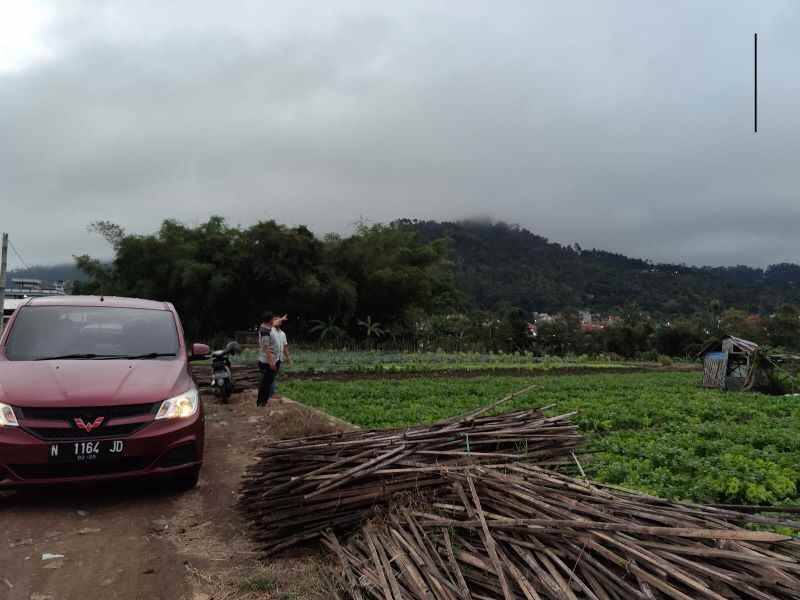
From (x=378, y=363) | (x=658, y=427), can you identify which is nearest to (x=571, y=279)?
(x=378, y=363)

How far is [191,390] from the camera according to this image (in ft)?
19.0

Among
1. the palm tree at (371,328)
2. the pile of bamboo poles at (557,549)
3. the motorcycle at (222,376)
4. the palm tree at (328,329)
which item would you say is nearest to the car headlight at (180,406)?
the pile of bamboo poles at (557,549)

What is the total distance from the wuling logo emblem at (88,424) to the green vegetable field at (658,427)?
442 centimetres

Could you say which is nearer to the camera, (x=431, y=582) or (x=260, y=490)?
(x=431, y=582)

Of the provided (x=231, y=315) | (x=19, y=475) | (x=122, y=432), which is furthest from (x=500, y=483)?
(x=231, y=315)

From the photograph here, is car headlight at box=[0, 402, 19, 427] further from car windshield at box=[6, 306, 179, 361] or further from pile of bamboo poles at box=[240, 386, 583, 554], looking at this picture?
pile of bamboo poles at box=[240, 386, 583, 554]

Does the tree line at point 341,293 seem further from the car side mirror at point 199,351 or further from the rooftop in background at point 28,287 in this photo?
the car side mirror at point 199,351

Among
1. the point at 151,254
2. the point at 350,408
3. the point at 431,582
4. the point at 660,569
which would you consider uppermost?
the point at 151,254

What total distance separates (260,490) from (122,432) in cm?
131

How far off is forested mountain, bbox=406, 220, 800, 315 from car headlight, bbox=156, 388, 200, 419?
8947 centimetres

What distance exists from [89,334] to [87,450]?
1769mm

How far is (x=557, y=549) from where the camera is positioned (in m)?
3.03

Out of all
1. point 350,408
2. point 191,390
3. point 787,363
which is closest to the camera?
point 191,390

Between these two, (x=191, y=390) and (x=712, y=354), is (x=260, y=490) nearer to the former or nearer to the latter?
(x=191, y=390)
